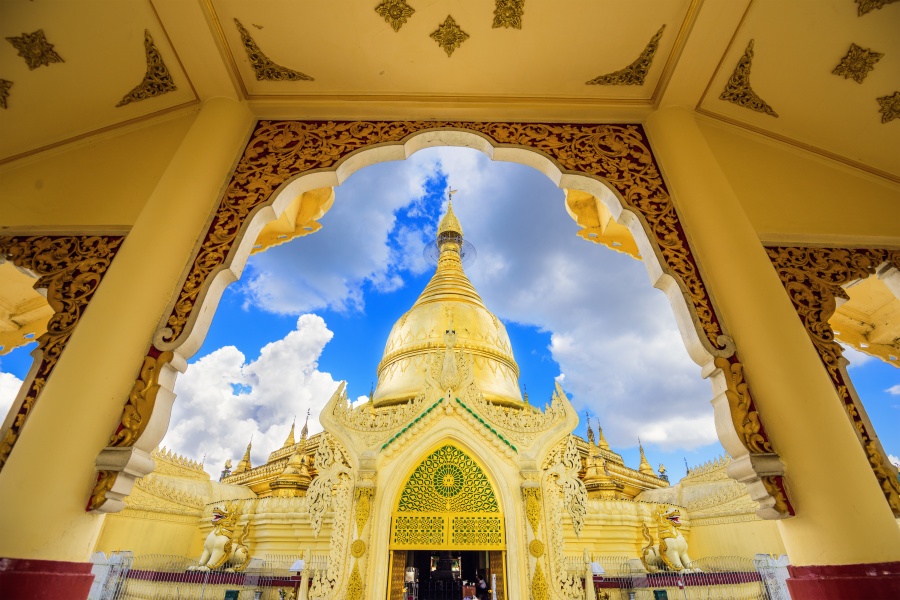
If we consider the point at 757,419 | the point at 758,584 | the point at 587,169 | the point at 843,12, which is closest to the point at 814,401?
the point at 757,419

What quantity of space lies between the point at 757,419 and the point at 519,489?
3713mm

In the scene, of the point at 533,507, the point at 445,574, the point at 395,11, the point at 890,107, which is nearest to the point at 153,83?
the point at 395,11

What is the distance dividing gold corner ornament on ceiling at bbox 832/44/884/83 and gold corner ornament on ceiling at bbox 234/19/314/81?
3.38m

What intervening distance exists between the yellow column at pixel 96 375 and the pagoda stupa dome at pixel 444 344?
6461mm

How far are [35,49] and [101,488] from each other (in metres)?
2.53

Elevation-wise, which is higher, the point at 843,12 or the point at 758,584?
the point at 843,12

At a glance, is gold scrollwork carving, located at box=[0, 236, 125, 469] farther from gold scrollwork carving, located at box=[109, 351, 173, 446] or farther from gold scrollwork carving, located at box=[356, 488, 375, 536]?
gold scrollwork carving, located at box=[356, 488, 375, 536]

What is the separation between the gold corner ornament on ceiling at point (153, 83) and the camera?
290cm

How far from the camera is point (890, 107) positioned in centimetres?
272

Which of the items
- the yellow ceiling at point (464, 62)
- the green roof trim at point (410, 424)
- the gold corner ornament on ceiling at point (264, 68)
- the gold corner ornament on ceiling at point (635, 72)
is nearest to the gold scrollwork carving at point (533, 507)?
the green roof trim at point (410, 424)

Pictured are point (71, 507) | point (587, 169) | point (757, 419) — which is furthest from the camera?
point (587, 169)

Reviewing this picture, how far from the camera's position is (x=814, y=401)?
6.63 ft

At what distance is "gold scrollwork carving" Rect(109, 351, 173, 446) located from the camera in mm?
1940

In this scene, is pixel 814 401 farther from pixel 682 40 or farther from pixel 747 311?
pixel 682 40
